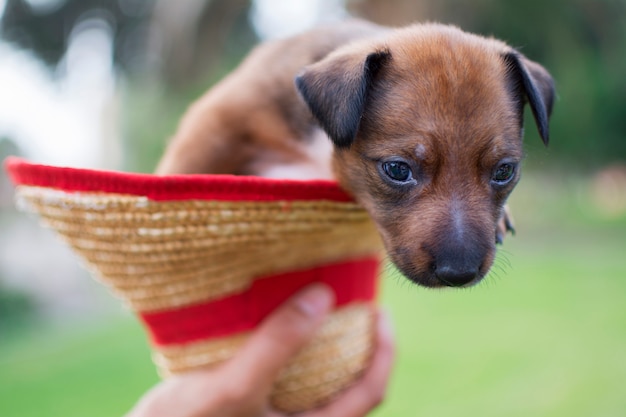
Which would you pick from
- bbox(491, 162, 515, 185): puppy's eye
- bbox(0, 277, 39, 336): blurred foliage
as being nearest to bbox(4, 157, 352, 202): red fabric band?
bbox(491, 162, 515, 185): puppy's eye

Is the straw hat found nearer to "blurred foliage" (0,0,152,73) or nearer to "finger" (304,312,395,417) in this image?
"finger" (304,312,395,417)

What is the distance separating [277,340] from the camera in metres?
1.65

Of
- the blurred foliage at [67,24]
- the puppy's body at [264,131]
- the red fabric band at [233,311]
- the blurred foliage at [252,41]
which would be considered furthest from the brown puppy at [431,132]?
the blurred foliage at [67,24]

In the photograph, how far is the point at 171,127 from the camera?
410cm

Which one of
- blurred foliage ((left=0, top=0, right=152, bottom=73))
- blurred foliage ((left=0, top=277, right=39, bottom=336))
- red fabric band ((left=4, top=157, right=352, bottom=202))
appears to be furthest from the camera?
blurred foliage ((left=0, top=277, right=39, bottom=336))

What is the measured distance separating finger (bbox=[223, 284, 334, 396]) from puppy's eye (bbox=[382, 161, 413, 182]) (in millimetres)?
382

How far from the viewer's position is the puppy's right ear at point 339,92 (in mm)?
1645

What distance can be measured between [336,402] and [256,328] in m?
0.36

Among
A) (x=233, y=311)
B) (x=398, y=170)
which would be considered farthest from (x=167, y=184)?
(x=398, y=170)

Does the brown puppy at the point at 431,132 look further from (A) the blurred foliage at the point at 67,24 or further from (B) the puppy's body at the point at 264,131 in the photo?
(A) the blurred foliage at the point at 67,24

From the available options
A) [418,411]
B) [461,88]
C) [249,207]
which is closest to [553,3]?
[418,411]

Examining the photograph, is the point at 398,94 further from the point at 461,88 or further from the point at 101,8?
the point at 101,8

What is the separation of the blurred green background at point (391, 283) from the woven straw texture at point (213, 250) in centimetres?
104

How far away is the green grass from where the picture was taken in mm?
4840
